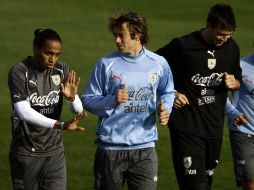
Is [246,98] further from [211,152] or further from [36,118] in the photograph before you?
[36,118]

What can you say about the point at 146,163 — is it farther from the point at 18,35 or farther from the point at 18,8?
the point at 18,8

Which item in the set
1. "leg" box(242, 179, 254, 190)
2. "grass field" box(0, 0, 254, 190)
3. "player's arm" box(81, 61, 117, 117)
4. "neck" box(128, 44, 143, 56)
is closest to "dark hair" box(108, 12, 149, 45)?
"neck" box(128, 44, 143, 56)

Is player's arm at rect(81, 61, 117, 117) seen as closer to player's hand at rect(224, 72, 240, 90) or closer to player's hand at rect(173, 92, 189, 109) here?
player's hand at rect(173, 92, 189, 109)

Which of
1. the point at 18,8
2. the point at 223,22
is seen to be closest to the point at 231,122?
the point at 223,22

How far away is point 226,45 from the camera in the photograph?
10914mm

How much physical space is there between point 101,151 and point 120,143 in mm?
239

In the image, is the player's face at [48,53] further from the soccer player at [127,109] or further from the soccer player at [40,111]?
the soccer player at [127,109]

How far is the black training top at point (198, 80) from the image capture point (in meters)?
10.7

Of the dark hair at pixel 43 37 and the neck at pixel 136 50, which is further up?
the dark hair at pixel 43 37

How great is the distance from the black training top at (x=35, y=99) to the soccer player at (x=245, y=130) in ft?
8.15

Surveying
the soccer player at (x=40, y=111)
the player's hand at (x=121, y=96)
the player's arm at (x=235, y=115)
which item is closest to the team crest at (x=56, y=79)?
the soccer player at (x=40, y=111)

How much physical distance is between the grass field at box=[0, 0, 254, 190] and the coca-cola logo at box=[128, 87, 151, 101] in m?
3.50

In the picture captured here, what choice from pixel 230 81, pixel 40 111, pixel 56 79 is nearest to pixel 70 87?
pixel 56 79

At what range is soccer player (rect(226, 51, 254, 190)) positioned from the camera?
37.1ft
